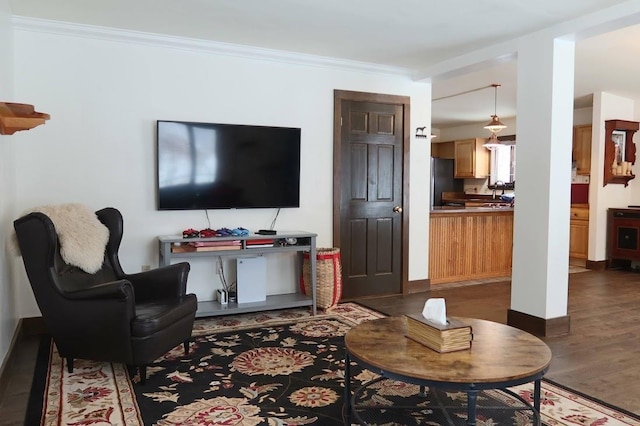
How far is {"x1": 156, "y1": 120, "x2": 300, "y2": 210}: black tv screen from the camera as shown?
4.34 m

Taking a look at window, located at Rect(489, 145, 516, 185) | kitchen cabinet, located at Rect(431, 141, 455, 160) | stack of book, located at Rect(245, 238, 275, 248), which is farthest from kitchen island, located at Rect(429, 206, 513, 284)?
kitchen cabinet, located at Rect(431, 141, 455, 160)

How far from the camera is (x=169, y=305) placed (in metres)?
3.31

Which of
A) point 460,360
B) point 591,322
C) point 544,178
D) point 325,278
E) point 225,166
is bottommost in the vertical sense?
Answer: point 591,322

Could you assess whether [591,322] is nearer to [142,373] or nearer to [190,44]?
[142,373]

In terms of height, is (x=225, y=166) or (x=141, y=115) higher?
(x=141, y=115)

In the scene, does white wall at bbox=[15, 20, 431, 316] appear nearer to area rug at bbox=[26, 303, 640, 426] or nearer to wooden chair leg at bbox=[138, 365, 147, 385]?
area rug at bbox=[26, 303, 640, 426]

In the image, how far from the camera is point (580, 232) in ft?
25.6

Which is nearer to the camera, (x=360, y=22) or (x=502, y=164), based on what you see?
(x=360, y=22)

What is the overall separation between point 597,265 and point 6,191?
7570mm

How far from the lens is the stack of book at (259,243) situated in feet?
14.4

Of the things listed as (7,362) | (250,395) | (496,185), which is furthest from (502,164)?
(7,362)

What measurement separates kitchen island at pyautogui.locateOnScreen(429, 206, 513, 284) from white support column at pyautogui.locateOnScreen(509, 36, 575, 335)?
1.98 metres

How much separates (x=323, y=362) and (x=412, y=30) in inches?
107

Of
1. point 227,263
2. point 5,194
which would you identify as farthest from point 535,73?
point 5,194
